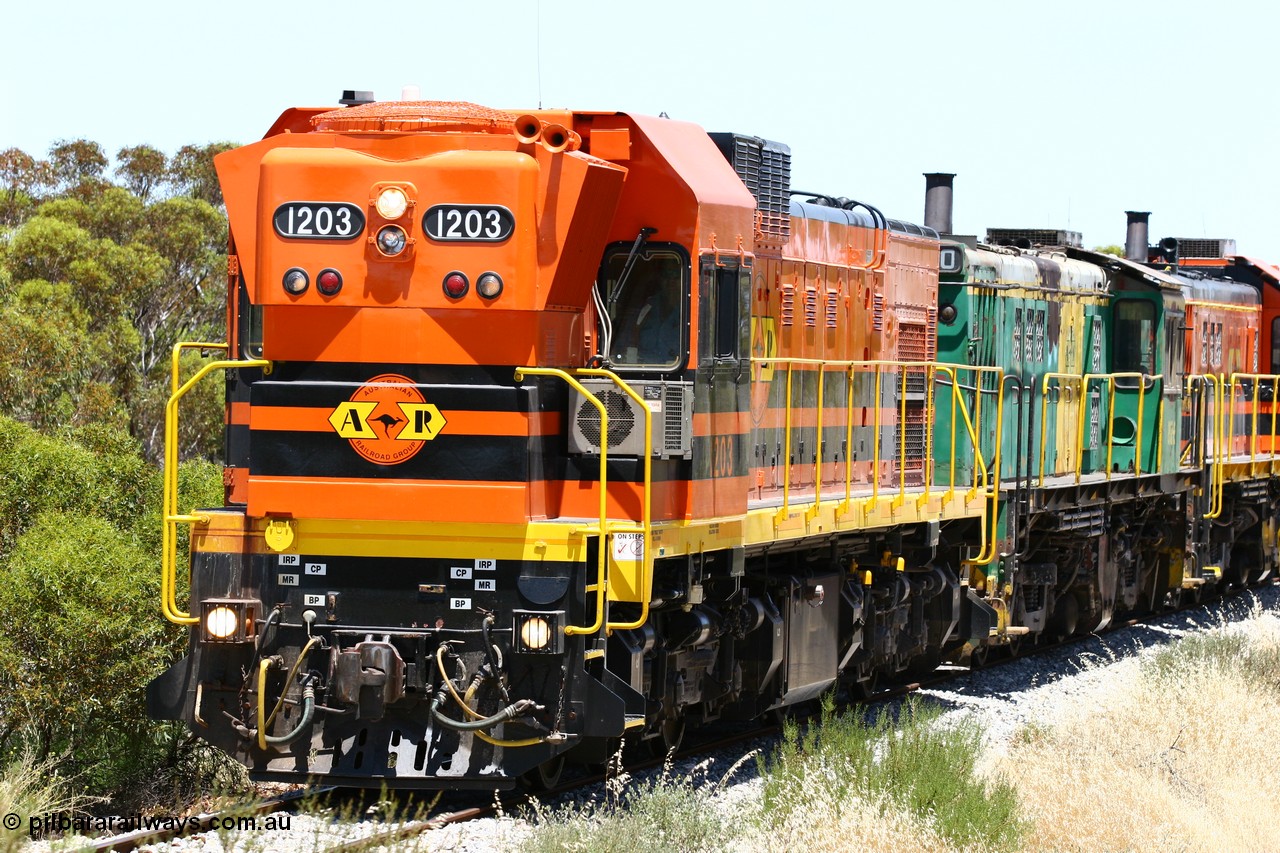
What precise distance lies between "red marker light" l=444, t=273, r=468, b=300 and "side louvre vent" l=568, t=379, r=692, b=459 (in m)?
0.86

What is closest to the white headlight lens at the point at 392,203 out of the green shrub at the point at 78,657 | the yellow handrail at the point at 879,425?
the yellow handrail at the point at 879,425

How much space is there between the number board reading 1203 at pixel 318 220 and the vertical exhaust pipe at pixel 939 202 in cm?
975

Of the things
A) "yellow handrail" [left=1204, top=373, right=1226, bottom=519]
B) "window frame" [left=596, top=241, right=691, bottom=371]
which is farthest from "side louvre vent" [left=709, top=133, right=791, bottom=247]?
"yellow handrail" [left=1204, top=373, right=1226, bottom=519]

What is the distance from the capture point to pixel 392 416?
371 inches

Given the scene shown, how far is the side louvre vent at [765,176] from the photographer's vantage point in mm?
11335

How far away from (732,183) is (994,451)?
265 inches

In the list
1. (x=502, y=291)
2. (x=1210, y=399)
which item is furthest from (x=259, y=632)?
(x=1210, y=399)

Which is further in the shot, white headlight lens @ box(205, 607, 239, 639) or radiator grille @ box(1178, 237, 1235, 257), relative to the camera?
radiator grille @ box(1178, 237, 1235, 257)

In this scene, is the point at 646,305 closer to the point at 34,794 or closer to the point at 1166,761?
the point at 34,794

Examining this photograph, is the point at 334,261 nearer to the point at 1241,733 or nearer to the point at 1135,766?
the point at 1135,766

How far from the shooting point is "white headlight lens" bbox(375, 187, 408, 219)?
9.32 m

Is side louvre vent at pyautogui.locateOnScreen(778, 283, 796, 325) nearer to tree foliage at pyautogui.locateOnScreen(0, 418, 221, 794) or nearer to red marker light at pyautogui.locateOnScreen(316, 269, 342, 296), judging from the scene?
red marker light at pyautogui.locateOnScreen(316, 269, 342, 296)

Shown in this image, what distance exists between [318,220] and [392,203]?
422 millimetres

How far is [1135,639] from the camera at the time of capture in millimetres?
19672
